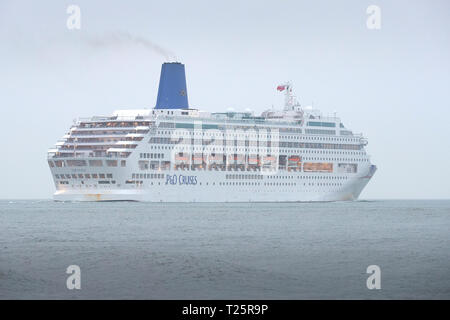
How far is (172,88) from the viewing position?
98625 millimetres

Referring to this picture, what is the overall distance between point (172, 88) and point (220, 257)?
2488 inches

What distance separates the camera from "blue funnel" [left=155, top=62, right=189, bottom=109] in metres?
97.5

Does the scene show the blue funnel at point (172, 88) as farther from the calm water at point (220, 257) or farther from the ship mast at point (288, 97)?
the calm water at point (220, 257)

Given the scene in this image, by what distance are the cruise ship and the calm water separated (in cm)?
2115

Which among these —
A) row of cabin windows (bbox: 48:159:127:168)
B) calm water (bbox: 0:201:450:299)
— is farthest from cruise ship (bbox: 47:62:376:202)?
calm water (bbox: 0:201:450:299)

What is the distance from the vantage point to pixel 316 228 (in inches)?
2164

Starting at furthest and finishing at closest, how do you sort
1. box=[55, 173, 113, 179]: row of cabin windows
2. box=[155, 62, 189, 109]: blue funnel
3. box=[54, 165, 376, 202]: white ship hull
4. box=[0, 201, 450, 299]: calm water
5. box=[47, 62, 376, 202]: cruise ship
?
box=[155, 62, 189, 109]: blue funnel
box=[47, 62, 376, 202]: cruise ship
box=[54, 165, 376, 202]: white ship hull
box=[55, 173, 113, 179]: row of cabin windows
box=[0, 201, 450, 299]: calm water

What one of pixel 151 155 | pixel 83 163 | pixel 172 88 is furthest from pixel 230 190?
pixel 172 88

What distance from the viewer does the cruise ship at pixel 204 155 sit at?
274 ft

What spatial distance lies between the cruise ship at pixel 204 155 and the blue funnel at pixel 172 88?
0.34 ft

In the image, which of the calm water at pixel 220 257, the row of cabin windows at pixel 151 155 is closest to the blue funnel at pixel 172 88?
the row of cabin windows at pixel 151 155

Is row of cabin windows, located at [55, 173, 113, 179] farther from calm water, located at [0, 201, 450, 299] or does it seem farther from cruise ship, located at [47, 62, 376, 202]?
calm water, located at [0, 201, 450, 299]

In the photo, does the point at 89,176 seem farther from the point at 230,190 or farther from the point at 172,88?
the point at 172,88
